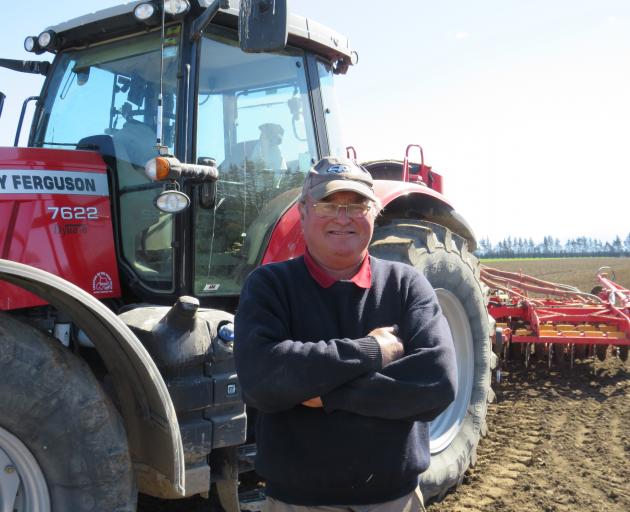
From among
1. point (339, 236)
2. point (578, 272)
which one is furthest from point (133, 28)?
point (578, 272)

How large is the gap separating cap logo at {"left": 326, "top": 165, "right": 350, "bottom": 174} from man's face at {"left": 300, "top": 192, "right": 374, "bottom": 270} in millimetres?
63

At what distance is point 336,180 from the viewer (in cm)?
190

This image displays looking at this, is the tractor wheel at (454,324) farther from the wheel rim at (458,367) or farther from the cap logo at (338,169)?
the cap logo at (338,169)

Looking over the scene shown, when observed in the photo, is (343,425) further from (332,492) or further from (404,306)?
(404,306)

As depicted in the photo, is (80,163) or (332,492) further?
(80,163)

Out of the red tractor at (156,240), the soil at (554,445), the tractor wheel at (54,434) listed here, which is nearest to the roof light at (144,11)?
the red tractor at (156,240)

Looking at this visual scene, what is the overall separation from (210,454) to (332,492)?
4.53ft

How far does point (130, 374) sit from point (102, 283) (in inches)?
26.8

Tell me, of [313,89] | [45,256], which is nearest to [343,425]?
[45,256]

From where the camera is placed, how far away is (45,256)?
114 inches

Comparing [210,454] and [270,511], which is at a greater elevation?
[270,511]

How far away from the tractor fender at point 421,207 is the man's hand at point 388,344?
194 centimetres

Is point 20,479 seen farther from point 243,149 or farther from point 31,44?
point 31,44

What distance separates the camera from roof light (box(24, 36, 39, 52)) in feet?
11.6
